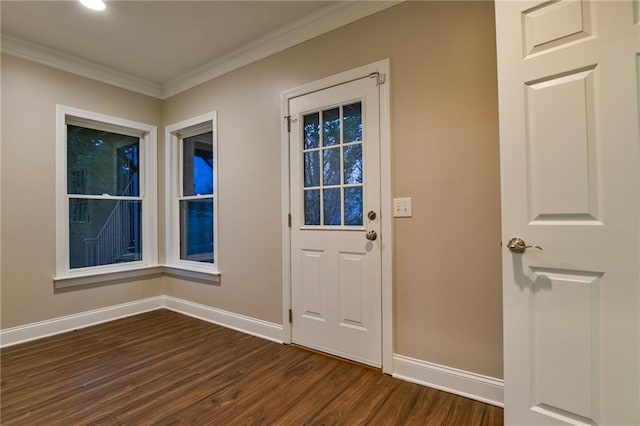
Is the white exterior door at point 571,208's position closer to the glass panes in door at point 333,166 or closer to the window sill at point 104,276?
the glass panes in door at point 333,166

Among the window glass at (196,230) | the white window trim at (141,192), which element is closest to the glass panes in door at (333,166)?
the window glass at (196,230)

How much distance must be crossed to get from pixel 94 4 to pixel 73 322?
2817mm

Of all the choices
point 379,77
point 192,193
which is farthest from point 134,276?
point 379,77

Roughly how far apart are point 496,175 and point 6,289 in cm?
394

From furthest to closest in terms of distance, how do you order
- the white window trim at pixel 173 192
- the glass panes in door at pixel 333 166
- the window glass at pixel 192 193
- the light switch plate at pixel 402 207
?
the white window trim at pixel 173 192 < the window glass at pixel 192 193 < the glass panes in door at pixel 333 166 < the light switch plate at pixel 402 207

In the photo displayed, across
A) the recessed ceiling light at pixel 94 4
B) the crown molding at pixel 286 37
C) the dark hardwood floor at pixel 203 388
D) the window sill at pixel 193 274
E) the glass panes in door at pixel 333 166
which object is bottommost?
the dark hardwood floor at pixel 203 388

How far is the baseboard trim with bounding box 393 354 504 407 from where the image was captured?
5.76ft

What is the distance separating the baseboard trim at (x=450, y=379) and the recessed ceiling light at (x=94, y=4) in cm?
324

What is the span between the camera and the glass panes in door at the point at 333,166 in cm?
227

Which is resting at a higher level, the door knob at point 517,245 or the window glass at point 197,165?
the window glass at point 197,165

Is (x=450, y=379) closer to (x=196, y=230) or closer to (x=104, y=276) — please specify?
(x=196, y=230)

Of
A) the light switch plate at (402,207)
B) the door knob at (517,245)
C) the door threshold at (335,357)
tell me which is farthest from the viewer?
the door threshold at (335,357)

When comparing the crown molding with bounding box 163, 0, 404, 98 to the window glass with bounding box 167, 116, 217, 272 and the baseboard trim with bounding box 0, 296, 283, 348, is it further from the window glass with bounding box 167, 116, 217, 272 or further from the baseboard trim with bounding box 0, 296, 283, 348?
the baseboard trim with bounding box 0, 296, 283, 348

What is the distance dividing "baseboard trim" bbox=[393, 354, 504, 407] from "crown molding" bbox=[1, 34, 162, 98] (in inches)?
150
